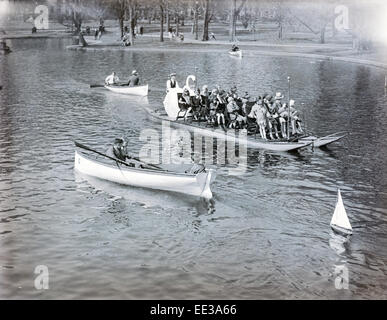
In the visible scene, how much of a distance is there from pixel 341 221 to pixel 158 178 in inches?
313

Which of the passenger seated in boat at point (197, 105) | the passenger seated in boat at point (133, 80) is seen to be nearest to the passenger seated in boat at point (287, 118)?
the passenger seated in boat at point (197, 105)

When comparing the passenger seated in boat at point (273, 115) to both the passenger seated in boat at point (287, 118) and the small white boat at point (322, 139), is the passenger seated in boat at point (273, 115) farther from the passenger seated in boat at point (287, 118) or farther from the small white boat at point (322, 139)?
the small white boat at point (322, 139)

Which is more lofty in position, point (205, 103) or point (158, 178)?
point (205, 103)

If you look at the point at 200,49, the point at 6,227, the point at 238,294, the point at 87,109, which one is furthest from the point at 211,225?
the point at 200,49

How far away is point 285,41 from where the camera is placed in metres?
96.2

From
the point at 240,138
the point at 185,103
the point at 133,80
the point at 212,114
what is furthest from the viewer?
the point at 133,80

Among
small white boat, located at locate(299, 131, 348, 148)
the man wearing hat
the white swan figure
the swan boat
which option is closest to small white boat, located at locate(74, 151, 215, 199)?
the man wearing hat

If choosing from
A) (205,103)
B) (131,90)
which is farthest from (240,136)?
(131,90)

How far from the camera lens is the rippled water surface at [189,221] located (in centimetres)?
1772

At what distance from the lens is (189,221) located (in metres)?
22.6

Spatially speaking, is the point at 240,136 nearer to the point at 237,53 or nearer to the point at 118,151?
the point at 118,151

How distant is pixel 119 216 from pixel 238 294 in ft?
24.6

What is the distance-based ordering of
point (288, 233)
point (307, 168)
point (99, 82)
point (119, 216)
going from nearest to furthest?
1. point (288, 233)
2. point (119, 216)
3. point (307, 168)
4. point (99, 82)
